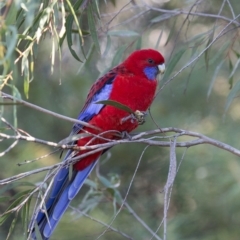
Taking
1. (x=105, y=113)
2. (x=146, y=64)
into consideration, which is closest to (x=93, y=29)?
(x=105, y=113)

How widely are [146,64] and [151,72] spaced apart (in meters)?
0.04

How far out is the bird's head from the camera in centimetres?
258

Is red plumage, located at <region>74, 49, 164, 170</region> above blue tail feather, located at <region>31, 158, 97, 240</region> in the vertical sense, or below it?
above

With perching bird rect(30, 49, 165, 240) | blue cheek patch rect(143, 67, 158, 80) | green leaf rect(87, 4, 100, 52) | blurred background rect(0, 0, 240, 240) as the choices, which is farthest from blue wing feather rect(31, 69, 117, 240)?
blurred background rect(0, 0, 240, 240)

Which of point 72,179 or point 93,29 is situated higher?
point 93,29

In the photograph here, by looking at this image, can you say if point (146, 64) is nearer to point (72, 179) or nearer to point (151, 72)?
point (151, 72)

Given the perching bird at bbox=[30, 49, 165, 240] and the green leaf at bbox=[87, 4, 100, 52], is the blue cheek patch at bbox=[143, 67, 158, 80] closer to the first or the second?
the perching bird at bbox=[30, 49, 165, 240]

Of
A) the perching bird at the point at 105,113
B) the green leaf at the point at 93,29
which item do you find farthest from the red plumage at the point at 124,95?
the green leaf at the point at 93,29

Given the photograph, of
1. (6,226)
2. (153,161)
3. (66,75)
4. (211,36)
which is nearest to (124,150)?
(153,161)

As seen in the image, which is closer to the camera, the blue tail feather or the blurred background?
the blue tail feather

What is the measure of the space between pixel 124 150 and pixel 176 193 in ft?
1.48

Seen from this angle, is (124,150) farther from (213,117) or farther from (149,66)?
(149,66)

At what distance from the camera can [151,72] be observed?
8.59ft

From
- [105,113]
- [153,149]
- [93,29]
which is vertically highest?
[93,29]
